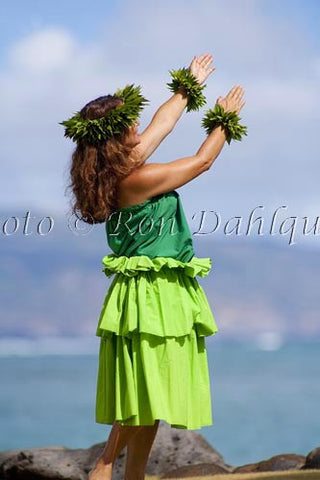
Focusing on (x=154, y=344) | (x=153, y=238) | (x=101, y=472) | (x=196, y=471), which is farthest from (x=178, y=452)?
(x=153, y=238)

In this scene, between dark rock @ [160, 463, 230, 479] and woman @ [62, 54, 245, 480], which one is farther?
dark rock @ [160, 463, 230, 479]

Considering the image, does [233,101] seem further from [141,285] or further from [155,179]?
[141,285]

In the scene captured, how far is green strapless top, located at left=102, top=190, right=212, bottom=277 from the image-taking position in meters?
4.21

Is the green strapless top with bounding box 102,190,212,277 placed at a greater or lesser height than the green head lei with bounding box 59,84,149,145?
lesser

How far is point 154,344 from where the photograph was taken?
4141mm

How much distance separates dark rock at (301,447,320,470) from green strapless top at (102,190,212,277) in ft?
9.58

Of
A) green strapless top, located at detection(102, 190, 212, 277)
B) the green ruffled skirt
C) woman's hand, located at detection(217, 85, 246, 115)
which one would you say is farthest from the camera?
woman's hand, located at detection(217, 85, 246, 115)

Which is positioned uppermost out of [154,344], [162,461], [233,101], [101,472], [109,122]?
[233,101]

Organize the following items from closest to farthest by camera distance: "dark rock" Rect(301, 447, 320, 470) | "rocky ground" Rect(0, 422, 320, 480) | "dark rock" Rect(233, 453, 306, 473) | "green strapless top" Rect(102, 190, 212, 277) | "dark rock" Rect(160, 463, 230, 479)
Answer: "green strapless top" Rect(102, 190, 212, 277), "dark rock" Rect(301, 447, 320, 470), "dark rock" Rect(160, 463, 230, 479), "rocky ground" Rect(0, 422, 320, 480), "dark rock" Rect(233, 453, 306, 473)

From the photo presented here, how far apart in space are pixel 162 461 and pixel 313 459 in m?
1.22

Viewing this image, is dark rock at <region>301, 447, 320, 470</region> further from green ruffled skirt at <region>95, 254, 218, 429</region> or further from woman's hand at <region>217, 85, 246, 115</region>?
woman's hand at <region>217, 85, 246, 115</region>

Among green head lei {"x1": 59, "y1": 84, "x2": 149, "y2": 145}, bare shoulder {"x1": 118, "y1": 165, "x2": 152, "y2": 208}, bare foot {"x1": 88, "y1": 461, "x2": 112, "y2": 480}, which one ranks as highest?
green head lei {"x1": 59, "y1": 84, "x2": 149, "y2": 145}

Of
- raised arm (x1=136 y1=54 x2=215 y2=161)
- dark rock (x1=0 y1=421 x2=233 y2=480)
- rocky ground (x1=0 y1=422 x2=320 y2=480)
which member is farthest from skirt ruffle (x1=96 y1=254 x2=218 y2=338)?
dark rock (x1=0 y1=421 x2=233 y2=480)

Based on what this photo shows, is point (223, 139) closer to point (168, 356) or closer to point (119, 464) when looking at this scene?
point (168, 356)
